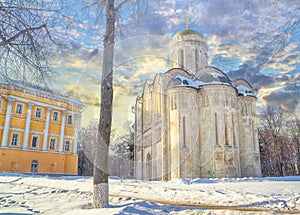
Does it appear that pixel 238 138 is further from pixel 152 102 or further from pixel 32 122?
pixel 32 122

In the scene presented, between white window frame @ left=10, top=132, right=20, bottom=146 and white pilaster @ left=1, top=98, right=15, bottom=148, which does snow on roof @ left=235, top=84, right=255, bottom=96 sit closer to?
white pilaster @ left=1, top=98, right=15, bottom=148

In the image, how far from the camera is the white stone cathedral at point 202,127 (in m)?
18.8

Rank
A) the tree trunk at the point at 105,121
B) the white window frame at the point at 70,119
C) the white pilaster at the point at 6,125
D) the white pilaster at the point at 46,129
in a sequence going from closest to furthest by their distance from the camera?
1. the tree trunk at the point at 105,121
2. the white pilaster at the point at 6,125
3. the white pilaster at the point at 46,129
4. the white window frame at the point at 70,119

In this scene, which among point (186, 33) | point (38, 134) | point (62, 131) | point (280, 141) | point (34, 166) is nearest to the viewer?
point (34, 166)

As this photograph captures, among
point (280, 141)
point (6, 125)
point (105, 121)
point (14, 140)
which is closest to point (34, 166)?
point (14, 140)

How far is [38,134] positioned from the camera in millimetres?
28516

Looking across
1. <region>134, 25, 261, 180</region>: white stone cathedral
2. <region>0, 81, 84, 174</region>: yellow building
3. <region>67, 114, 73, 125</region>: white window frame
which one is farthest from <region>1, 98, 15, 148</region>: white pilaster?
<region>134, 25, 261, 180</region>: white stone cathedral

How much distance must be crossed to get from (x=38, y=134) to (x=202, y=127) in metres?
18.8

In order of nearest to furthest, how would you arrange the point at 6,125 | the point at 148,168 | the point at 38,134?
the point at 148,168 → the point at 6,125 → the point at 38,134

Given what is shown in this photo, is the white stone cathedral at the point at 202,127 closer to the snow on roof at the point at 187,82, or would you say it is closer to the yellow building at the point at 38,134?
the snow on roof at the point at 187,82

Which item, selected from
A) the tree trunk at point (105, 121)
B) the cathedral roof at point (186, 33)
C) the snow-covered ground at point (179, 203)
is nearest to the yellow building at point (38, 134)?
the cathedral roof at point (186, 33)

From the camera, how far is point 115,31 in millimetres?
7633

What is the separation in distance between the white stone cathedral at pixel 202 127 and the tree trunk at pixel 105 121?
12.4 metres

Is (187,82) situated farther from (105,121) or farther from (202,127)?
(105,121)
